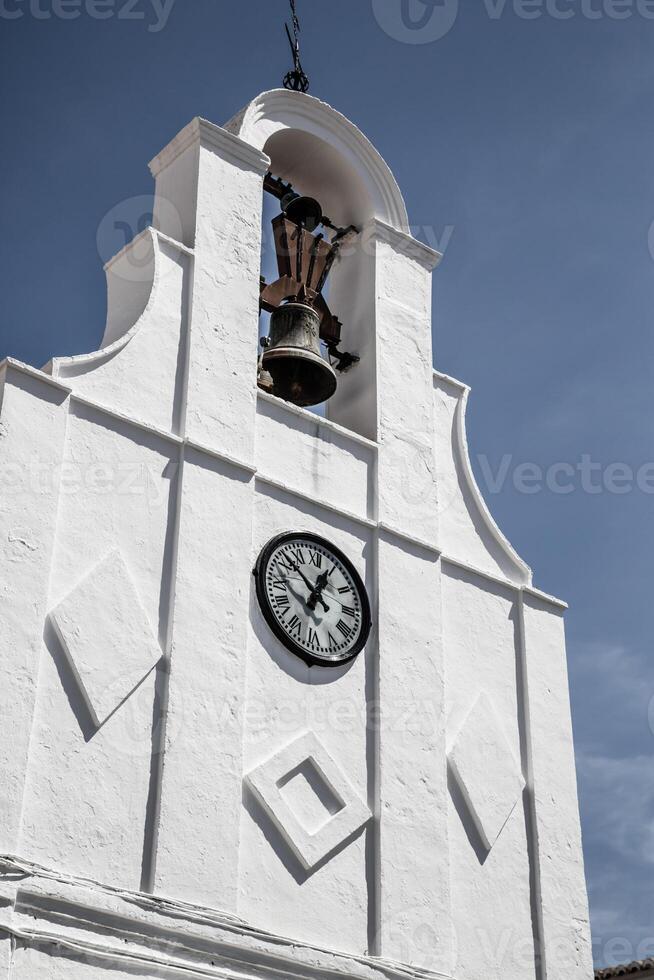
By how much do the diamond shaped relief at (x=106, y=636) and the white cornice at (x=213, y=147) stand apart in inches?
154

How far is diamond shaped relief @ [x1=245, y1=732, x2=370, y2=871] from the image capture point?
982 centimetres

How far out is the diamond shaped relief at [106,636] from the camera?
9.21 m

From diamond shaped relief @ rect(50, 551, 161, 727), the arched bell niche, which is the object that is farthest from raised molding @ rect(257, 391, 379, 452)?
diamond shaped relief @ rect(50, 551, 161, 727)

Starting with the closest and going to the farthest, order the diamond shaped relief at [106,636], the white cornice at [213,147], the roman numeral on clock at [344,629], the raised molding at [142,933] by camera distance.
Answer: the raised molding at [142,933]
the diamond shaped relief at [106,636]
the roman numeral on clock at [344,629]
the white cornice at [213,147]

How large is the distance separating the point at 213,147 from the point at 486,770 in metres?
5.36

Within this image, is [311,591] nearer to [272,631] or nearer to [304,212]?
[272,631]

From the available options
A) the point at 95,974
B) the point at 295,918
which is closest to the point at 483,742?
the point at 295,918

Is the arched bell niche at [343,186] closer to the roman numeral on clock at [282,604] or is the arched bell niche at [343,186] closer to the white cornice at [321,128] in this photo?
the white cornice at [321,128]

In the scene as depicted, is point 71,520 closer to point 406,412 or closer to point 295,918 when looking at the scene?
point 295,918

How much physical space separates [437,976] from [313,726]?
1.86m

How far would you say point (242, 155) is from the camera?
12195 millimetres

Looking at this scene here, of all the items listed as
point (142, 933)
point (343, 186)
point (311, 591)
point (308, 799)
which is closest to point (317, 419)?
point (311, 591)

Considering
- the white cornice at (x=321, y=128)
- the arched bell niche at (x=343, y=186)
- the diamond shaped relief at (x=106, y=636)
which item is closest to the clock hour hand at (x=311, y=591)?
the diamond shaped relief at (x=106, y=636)

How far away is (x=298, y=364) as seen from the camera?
12055 millimetres
